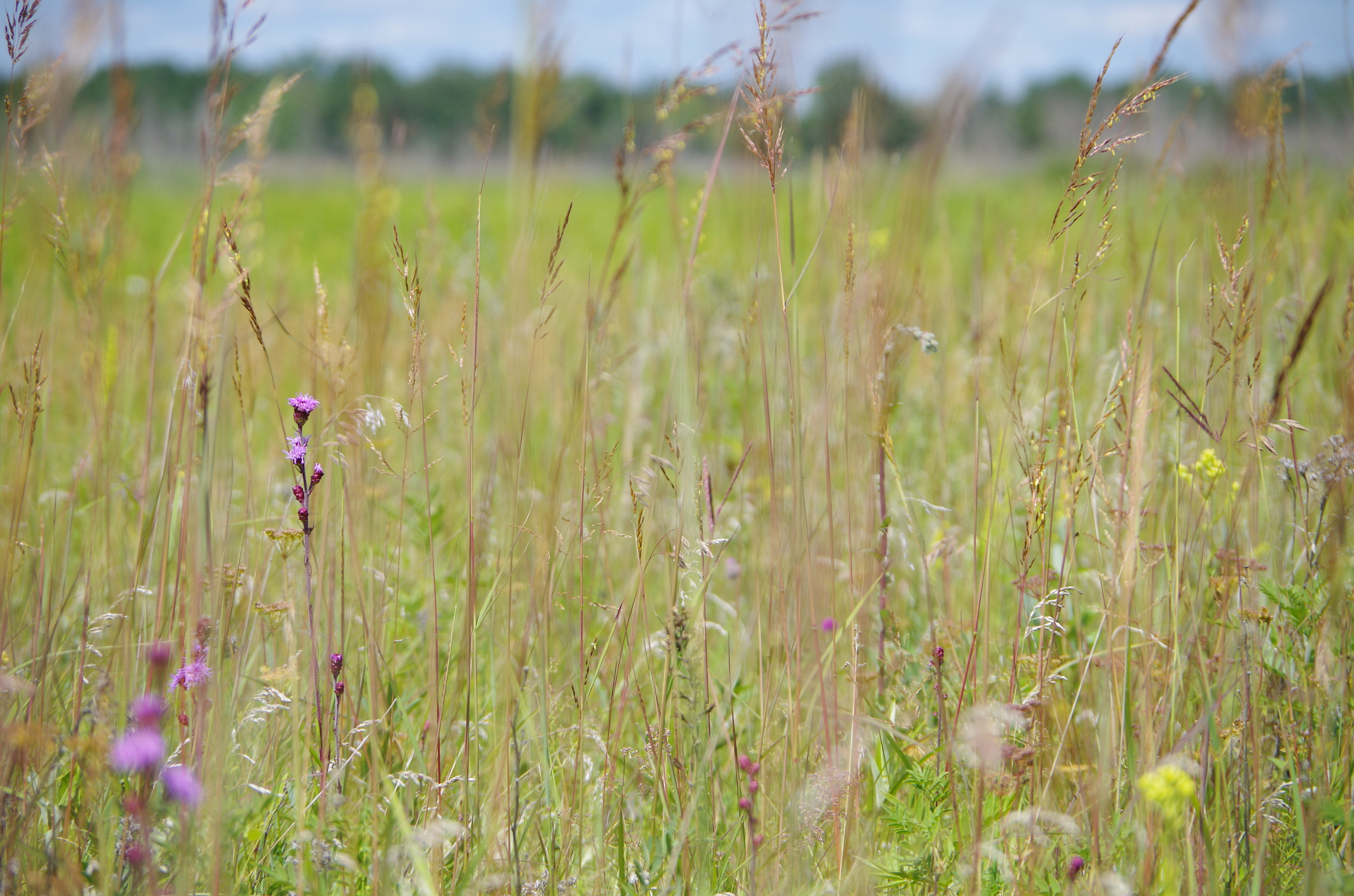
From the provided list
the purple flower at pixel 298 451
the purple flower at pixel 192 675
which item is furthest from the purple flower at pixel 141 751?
the purple flower at pixel 298 451

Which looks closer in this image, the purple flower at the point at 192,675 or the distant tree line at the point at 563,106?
the purple flower at the point at 192,675

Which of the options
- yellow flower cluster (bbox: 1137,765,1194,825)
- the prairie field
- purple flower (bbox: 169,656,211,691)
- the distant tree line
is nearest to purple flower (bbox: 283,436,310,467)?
the prairie field

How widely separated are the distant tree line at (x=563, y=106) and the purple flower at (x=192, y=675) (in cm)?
67

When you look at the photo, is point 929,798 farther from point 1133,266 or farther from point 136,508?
point 136,508

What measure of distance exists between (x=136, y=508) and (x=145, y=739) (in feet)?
3.98

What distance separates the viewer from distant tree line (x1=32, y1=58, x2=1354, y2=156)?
1.27 meters

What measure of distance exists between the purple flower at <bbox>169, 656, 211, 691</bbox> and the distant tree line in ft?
2.21

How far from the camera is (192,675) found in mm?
948

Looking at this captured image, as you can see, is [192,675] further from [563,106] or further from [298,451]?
[563,106]

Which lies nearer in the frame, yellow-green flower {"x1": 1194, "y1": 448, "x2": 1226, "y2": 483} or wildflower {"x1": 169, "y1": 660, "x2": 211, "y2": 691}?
wildflower {"x1": 169, "y1": 660, "x2": 211, "y2": 691}

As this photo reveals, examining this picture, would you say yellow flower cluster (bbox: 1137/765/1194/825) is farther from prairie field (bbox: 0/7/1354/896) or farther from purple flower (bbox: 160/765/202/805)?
purple flower (bbox: 160/765/202/805)

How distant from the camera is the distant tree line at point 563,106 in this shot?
1269 mm

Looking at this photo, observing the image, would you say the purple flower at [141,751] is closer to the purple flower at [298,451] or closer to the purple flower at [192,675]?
the purple flower at [192,675]

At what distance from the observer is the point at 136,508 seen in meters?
1.66
